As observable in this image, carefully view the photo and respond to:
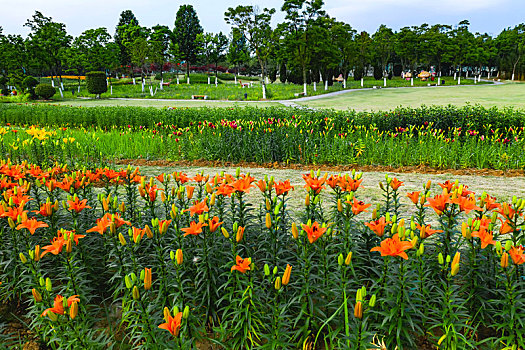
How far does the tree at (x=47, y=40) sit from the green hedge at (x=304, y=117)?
31.1 metres

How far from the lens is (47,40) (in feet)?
136

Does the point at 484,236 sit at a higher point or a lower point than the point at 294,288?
higher

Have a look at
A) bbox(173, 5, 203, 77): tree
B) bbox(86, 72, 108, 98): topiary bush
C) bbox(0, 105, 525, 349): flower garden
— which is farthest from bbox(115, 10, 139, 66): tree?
bbox(0, 105, 525, 349): flower garden

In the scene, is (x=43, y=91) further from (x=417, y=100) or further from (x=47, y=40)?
(x=417, y=100)


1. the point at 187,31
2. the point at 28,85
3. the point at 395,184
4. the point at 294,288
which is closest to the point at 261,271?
the point at 294,288

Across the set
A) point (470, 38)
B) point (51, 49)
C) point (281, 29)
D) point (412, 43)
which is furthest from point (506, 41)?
point (51, 49)

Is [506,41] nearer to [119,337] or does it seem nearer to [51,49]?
[51,49]

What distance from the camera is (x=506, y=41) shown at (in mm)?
64250

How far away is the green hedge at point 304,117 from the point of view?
8.32m

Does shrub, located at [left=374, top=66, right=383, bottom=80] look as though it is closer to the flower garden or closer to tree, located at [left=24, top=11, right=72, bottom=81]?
tree, located at [left=24, top=11, right=72, bottom=81]

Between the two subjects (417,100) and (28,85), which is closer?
(417,100)

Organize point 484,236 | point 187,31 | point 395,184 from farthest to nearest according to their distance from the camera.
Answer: point 187,31, point 395,184, point 484,236

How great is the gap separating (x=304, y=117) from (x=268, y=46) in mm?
26472

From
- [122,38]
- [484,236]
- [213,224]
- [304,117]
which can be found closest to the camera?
[484,236]
